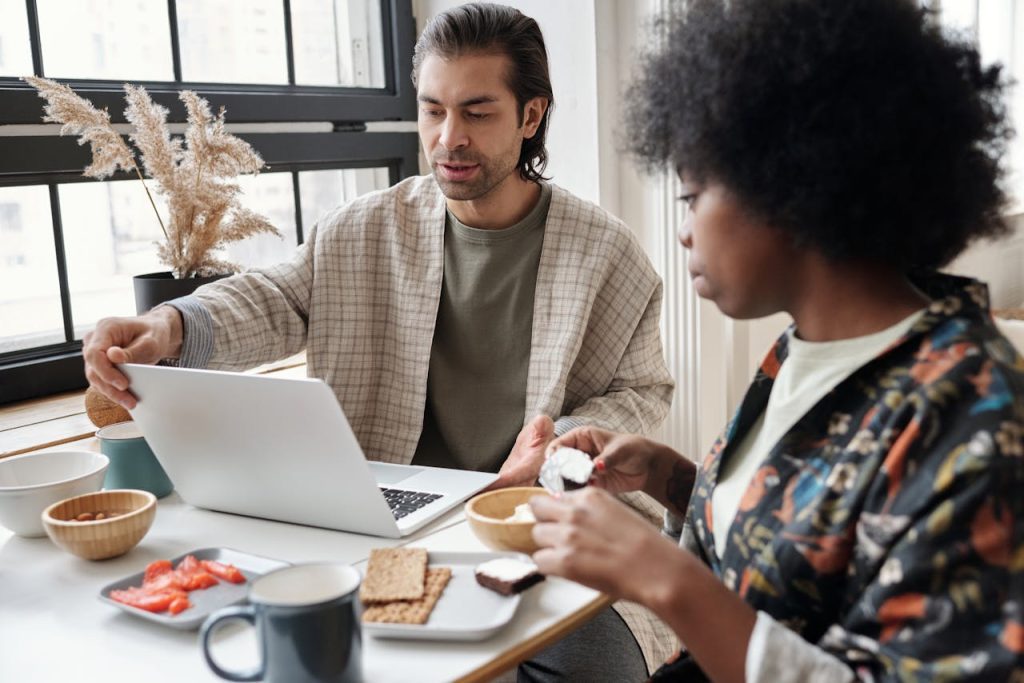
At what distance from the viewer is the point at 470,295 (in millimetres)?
1682

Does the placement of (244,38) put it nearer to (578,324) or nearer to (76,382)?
(76,382)

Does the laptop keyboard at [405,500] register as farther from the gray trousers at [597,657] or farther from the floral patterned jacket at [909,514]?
the floral patterned jacket at [909,514]

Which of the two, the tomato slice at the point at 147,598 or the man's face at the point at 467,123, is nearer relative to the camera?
the tomato slice at the point at 147,598

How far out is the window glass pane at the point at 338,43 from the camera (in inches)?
91.0

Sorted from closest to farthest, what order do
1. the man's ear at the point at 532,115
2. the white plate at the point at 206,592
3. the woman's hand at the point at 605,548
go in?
the woman's hand at the point at 605,548 < the white plate at the point at 206,592 < the man's ear at the point at 532,115

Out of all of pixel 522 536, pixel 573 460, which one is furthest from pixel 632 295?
pixel 522 536

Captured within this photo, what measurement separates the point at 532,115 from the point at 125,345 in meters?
0.85

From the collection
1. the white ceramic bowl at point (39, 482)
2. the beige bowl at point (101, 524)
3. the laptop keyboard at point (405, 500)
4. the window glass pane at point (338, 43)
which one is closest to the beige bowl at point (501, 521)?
the laptop keyboard at point (405, 500)

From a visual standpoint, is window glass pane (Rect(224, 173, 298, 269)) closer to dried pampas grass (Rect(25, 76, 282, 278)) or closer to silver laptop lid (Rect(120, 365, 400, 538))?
dried pampas grass (Rect(25, 76, 282, 278))

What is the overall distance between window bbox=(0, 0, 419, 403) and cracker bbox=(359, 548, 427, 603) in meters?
1.17

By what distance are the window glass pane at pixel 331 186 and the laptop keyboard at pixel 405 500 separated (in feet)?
4.05

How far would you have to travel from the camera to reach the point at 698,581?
0.77 meters

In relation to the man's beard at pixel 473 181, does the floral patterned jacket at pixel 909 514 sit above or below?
below

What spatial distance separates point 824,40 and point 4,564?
0.98 meters
